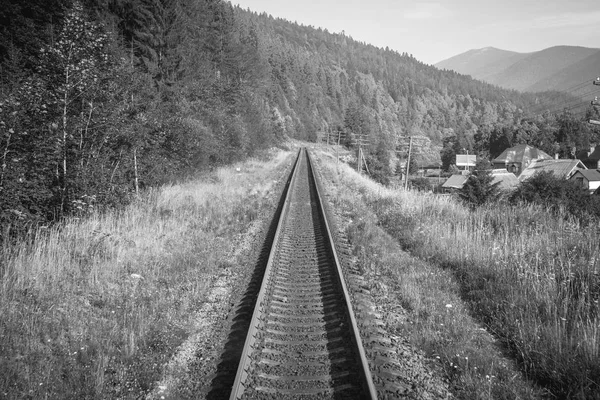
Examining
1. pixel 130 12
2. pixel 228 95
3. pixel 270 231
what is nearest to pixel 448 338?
pixel 270 231

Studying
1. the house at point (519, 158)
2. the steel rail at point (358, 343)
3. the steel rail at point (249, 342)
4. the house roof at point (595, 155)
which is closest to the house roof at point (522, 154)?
the house at point (519, 158)

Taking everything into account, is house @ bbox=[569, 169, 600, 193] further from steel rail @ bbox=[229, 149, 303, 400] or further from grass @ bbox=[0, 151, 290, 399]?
steel rail @ bbox=[229, 149, 303, 400]

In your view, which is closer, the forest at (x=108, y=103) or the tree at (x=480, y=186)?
the forest at (x=108, y=103)

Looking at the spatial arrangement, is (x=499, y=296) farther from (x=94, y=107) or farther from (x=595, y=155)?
(x=595, y=155)

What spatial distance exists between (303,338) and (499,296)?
132 inches

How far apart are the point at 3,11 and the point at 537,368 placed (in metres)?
23.1

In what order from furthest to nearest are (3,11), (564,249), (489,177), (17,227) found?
(489,177), (3,11), (17,227), (564,249)

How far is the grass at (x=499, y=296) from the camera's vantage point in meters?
4.17

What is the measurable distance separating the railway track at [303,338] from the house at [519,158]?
3506 inches

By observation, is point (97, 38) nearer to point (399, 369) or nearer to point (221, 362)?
point (221, 362)

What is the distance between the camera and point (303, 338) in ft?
16.1

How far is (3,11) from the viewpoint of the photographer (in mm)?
16766

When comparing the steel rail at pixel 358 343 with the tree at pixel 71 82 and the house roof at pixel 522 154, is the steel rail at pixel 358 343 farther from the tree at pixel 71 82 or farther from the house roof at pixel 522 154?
the house roof at pixel 522 154

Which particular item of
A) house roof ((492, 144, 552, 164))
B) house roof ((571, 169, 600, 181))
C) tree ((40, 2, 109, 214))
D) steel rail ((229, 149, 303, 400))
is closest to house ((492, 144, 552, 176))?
house roof ((492, 144, 552, 164))
